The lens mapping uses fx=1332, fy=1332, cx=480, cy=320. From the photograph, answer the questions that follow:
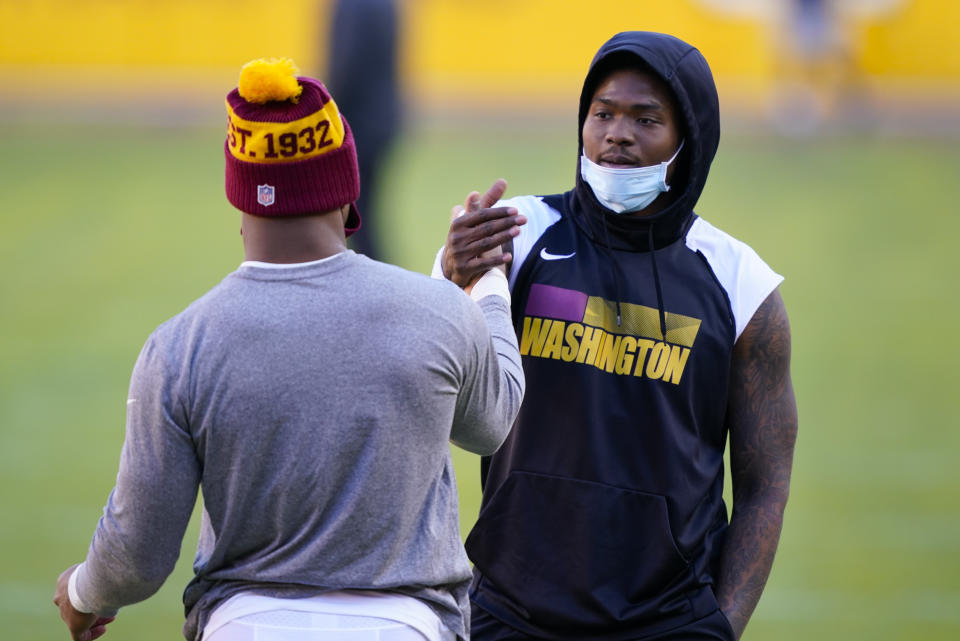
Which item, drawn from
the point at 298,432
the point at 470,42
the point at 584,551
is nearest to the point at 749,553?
the point at 584,551

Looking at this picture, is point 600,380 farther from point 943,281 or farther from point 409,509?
point 943,281

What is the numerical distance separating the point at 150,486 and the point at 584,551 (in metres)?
0.98

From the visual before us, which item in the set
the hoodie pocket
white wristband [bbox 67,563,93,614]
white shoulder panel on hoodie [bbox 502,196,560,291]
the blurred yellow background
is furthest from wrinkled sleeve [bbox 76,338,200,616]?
the blurred yellow background

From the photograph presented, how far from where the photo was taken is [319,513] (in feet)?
7.02

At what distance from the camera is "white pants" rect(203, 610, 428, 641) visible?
2139 millimetres

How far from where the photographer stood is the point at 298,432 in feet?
6.90

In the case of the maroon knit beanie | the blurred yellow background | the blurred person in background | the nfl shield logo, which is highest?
the maroon knit beanie

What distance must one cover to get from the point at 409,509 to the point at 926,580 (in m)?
3.91

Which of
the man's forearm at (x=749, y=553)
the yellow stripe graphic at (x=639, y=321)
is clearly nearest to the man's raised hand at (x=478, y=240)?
the yellow stripe graphic at (x=639, y=321)

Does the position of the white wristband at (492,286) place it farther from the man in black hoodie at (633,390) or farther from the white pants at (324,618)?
the white pants at (324,618)

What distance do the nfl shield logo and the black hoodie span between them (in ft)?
2.51

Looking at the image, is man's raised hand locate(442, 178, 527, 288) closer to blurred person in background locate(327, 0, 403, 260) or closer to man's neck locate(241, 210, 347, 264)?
man's neck locate(241, 210, 347, 264)

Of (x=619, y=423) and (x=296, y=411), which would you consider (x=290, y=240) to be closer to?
(x=296, y=411)

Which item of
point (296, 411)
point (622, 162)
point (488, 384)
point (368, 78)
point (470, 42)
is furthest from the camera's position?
point (470, 42)
